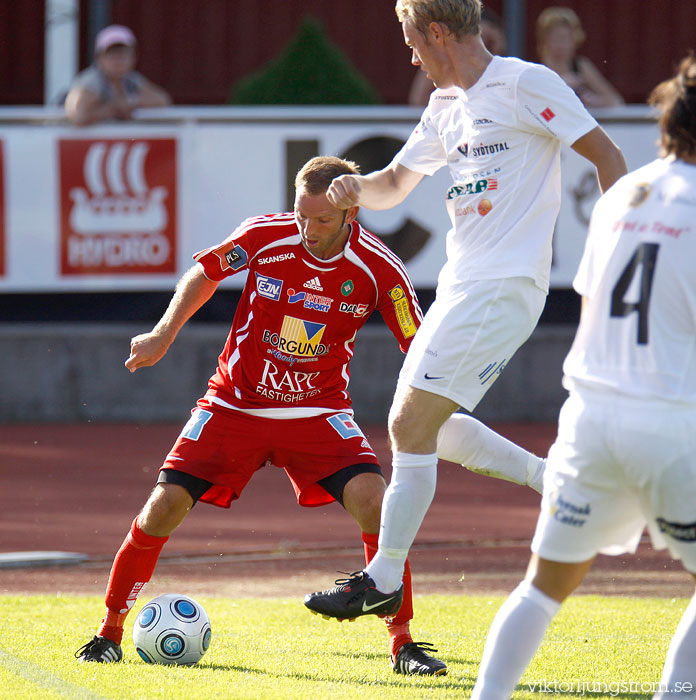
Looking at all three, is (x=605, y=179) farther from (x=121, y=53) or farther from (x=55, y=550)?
(x=121, y=53)

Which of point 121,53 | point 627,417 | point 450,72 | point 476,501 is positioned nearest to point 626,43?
point 121,53

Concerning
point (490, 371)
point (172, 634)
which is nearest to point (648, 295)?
point (490, 371)

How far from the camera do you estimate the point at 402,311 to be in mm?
5375

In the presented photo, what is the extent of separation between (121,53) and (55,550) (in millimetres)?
5857

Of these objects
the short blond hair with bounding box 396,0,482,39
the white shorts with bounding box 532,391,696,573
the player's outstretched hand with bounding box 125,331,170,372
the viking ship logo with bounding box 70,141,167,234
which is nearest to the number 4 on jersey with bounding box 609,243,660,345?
the white shorts with bounding box 532,391,696,573

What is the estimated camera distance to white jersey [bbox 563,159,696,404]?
3.52 m

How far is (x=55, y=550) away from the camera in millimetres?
8078

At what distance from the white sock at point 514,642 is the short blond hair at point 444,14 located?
219 cm

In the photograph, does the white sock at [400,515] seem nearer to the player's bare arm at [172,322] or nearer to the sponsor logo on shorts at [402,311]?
the sponsor logo on shorts at [402,311]

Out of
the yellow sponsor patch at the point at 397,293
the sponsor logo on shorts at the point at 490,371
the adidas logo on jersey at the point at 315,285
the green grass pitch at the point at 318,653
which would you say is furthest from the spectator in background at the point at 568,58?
the sponsor logo on shorts at the point at 490,371

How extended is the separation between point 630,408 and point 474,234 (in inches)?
58.0

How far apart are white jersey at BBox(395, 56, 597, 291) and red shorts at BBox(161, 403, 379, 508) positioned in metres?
0.88

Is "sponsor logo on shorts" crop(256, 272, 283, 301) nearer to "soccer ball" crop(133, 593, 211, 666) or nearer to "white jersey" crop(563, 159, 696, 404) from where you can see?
"soccer ball" crop(133, 593, 211, 666)

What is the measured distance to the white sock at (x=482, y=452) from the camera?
5.59 meters
